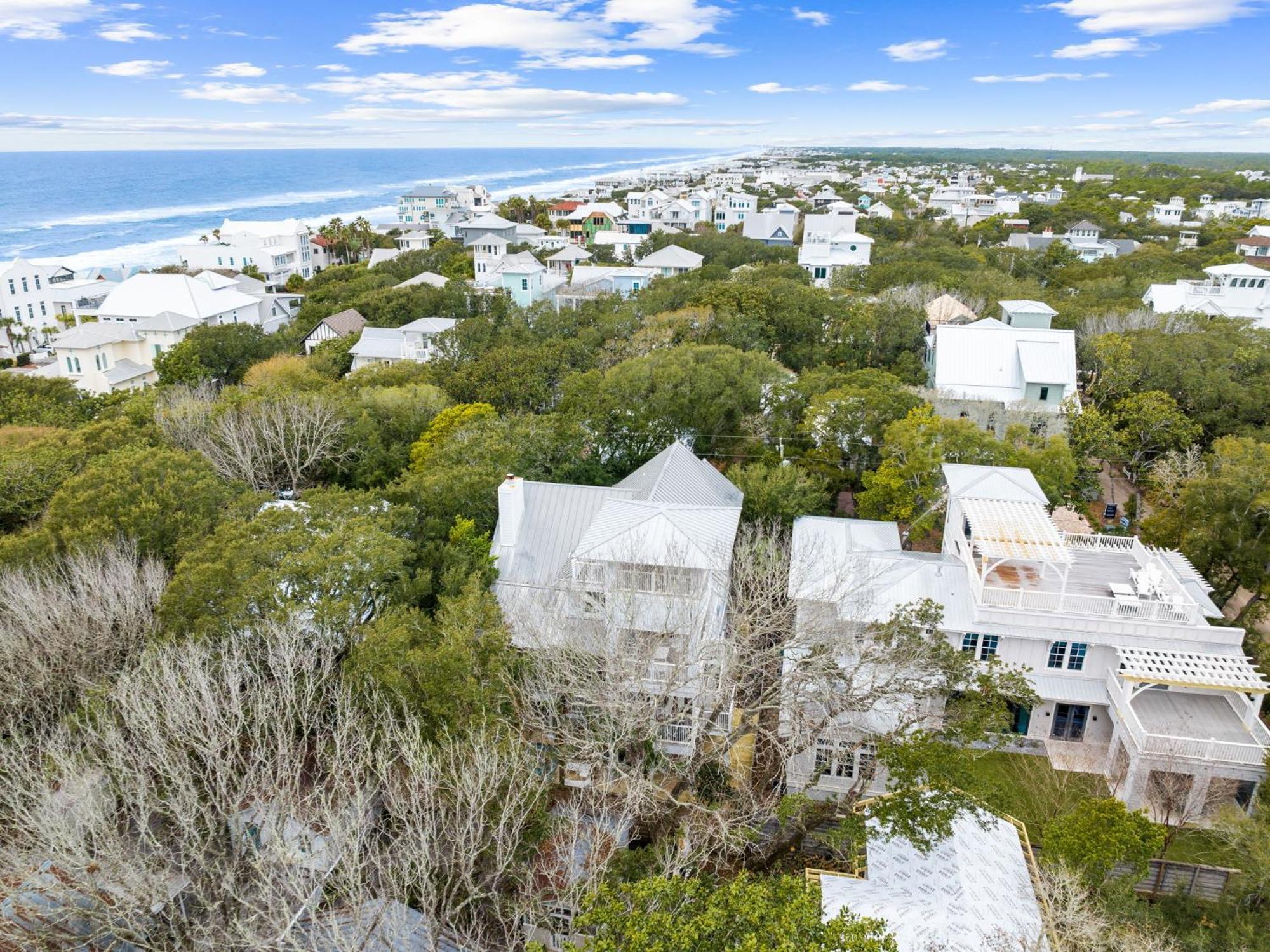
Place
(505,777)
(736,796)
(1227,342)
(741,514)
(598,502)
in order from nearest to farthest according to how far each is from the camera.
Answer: (505,777) → (736,796) → (598,502) → (741,514) → (1227,342)

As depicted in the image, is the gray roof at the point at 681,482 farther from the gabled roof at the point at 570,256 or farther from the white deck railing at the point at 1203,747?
the gabled roof at the point at 570,256

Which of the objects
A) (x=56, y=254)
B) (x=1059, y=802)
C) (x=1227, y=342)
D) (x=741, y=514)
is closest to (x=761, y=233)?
(x=1227, y=342)

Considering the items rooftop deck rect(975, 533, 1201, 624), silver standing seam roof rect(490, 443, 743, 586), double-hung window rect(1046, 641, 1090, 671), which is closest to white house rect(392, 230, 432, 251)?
silver standing seam roof rect(490, 443, 743, 586)

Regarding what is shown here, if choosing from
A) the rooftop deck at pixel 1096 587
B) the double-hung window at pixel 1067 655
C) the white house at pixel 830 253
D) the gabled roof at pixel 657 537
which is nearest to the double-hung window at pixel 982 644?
the rooftop deck at pixel 1096 587

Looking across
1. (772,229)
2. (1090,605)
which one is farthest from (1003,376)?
(772,229)

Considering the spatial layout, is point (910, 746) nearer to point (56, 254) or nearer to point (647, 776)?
point (647, 776)

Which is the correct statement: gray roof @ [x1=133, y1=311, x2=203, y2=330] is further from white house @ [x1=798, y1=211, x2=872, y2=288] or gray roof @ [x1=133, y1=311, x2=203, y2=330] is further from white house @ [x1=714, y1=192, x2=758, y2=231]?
white house @ [x1=714, y1=192, x2=758, y2=231]
